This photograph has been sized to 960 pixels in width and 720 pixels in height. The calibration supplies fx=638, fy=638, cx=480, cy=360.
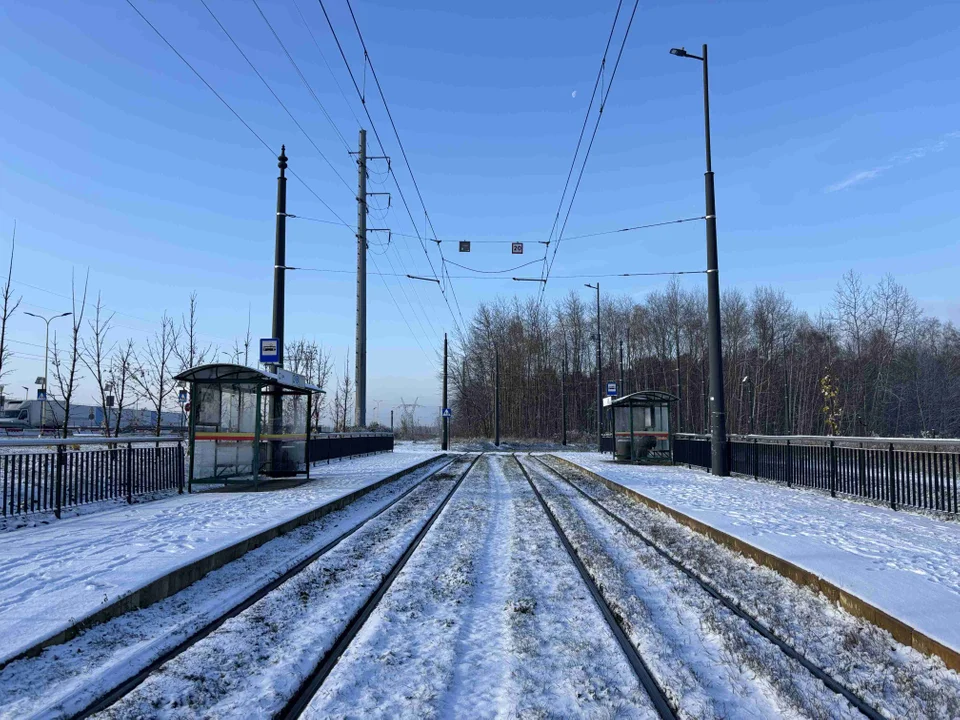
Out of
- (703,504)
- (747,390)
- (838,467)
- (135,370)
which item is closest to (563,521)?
(703,504)

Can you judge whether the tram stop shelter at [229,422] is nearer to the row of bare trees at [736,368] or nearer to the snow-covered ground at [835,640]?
the snow-covered ground at [835,640]

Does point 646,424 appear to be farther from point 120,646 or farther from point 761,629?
point 120,646

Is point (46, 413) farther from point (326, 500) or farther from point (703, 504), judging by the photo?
point (703, 504)

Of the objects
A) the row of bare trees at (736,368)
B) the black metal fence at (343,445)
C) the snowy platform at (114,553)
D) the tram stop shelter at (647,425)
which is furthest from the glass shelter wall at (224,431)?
the row of bare trees at (736,368)

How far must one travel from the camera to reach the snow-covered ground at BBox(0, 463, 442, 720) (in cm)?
367

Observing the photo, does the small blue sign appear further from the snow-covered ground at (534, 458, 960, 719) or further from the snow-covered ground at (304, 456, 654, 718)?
the snow-covered ground at (534, 458, 960, 719)

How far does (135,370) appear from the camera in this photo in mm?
30906

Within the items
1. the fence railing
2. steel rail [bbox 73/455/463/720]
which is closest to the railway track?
steel rail [bbox 73/455/463/720]

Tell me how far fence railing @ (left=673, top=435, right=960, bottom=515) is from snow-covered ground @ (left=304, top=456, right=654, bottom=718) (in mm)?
6472

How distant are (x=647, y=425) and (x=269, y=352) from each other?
596 inches

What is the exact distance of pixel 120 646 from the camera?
4586 millimetres

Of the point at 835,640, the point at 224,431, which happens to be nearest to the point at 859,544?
the point at 835,640

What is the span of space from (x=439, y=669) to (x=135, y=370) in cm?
3147

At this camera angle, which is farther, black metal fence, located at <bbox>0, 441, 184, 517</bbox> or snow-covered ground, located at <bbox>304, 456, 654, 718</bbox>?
black metal fence, located at <bbox>0, 441, 184, 517</bbox>
